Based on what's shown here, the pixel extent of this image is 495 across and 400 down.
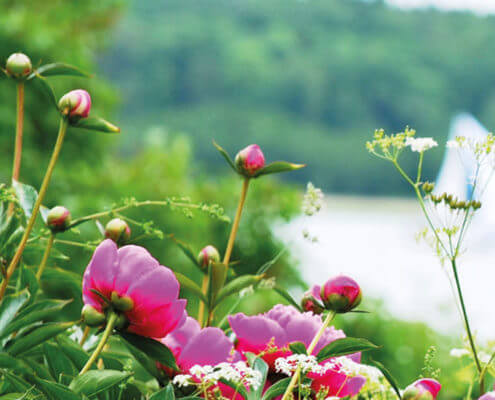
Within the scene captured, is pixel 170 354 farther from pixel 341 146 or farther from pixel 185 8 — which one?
pixel 185 8

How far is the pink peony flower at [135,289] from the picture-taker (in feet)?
1.02

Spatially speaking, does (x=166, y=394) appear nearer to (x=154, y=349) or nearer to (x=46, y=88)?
(x=154, y=349)

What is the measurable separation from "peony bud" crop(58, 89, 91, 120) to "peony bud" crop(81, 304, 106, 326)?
0.12m

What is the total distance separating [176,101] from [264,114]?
2.94 metres

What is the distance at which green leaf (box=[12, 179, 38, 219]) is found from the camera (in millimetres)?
388

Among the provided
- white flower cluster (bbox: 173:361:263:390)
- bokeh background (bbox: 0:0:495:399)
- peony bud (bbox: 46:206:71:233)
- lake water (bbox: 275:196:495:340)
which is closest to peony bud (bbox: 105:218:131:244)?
peony bud (bbox: 46:206:71:233)

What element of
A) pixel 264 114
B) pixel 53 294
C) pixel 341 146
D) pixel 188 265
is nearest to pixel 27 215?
pixel 53 294

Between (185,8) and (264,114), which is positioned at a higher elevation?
(185,8)

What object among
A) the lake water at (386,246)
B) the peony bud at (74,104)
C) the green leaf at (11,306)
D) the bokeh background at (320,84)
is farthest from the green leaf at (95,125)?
the bokeh background at (320,84)

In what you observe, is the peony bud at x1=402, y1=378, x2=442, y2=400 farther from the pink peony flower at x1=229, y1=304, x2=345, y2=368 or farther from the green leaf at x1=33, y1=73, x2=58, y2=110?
the green leaf at x1=33, y1=73, x2=58, y2=110

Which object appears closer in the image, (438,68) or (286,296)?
(286,296)

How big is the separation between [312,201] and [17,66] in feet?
0.68

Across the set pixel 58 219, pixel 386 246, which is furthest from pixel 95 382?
pixel 386 246

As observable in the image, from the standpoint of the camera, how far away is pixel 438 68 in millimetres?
19734
